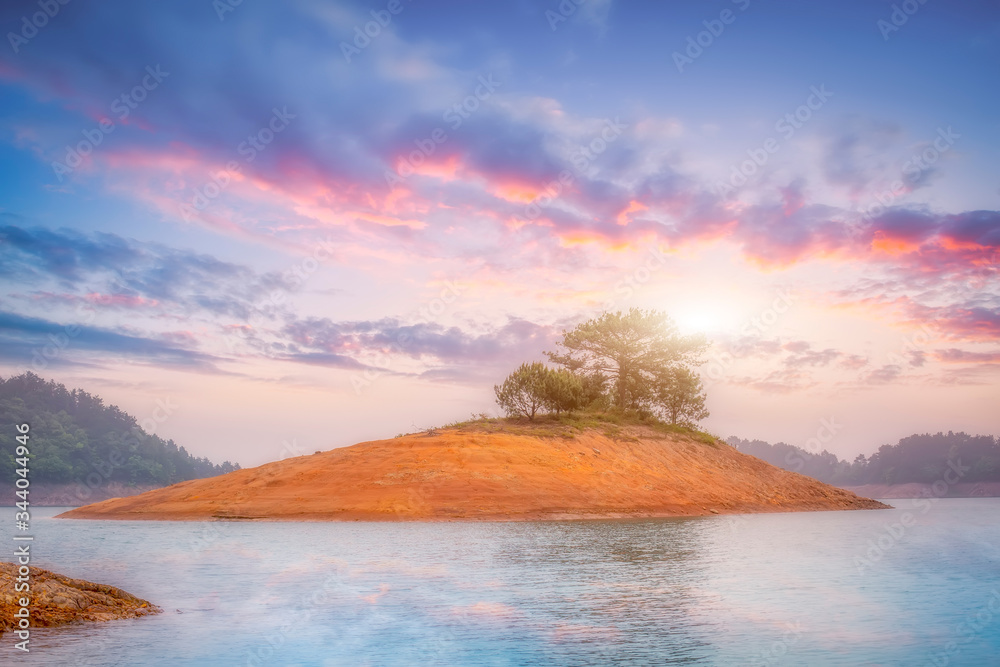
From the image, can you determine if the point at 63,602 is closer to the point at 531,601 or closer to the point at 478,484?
the point at 531,601

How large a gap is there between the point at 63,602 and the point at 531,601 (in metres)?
11.1

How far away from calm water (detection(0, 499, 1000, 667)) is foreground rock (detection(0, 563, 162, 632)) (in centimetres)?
67

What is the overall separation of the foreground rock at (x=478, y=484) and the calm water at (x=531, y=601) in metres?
13.6

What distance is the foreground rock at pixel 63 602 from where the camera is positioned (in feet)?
49.5

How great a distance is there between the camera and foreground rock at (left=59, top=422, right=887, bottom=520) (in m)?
48.6

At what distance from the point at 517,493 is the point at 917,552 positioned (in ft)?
83.8

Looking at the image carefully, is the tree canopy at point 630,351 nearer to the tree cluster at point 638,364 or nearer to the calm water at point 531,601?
the tree cluster at point 638,364

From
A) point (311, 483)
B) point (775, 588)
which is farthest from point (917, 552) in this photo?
point (311, 483)

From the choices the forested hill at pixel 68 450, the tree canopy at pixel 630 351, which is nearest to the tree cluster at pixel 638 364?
the tree canopy at pixel 630 351

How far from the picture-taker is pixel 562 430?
216ft

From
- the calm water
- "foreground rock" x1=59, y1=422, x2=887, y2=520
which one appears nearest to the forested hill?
"foreground rock" x1=59, y1=422, x2=887, y2=520

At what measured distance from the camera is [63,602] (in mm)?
15852

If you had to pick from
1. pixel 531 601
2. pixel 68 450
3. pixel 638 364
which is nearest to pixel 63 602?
pixel 531 601

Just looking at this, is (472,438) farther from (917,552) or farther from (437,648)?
(437,648)
